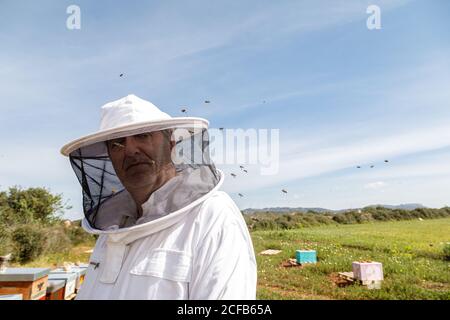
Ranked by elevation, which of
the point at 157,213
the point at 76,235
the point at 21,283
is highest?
the point at 157,213

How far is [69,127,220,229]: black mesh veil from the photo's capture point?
125cm

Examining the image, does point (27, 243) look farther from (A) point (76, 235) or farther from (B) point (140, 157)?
(B) point (140, 157)

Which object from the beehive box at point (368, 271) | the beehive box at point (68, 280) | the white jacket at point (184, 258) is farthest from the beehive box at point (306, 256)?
the white jacket at point (184, 258)

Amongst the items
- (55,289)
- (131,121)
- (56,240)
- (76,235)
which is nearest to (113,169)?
(131,121)

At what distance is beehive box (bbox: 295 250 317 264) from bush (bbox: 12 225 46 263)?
819cm

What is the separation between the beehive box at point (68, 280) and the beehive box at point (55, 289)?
0.14ft

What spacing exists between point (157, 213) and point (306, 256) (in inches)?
303

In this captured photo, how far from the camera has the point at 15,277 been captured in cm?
317

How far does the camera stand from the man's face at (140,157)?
124cm

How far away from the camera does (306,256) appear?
324 inches

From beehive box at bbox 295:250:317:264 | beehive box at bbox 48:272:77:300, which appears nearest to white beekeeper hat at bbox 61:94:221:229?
beehive box at bbox 48:272:77:300

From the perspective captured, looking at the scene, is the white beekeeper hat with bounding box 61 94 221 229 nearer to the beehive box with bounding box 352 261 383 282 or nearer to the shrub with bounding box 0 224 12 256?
the beehive box with bounding box 352 261 383 282
